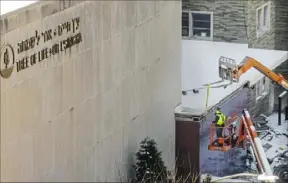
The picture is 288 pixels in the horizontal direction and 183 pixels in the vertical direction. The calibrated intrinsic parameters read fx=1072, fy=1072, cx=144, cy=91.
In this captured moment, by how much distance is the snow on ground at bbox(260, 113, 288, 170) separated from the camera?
46.9 feet

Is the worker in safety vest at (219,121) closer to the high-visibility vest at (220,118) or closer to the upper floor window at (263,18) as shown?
the high-visibility vest at (220,118)

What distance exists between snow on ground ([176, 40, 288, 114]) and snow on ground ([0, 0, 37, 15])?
4.76m

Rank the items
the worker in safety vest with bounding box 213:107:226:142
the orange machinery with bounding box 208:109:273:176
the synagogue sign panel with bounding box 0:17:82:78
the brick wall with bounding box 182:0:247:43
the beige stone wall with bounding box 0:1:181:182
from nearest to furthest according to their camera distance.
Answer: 1. the synagogue sign panel with bounding box 0:17:82:78
2. the beige stone wall with bounding box 0:1:181:182
3. the orange machinery with bounding box 208:109:273:176
4. the worker in safety vest with bounding box 213:107:226:142
5. the brick wall with bounding box 182:0:247:43

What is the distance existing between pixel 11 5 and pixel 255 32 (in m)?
5.23

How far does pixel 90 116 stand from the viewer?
38.8ft

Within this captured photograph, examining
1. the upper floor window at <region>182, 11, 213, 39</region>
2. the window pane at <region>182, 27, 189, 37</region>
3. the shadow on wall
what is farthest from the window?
the window pane at <region>182, 27, 189, 37</region>

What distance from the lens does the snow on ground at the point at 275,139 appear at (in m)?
14.3

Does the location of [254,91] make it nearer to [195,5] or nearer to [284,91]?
[284,91]

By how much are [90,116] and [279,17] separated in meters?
3.76

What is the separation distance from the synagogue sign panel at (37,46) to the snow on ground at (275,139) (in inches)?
154

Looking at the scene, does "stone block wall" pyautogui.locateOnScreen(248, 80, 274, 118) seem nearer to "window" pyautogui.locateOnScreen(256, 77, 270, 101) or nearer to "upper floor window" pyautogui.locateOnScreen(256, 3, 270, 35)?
"window" pyautogui.locateOnScreen(256, 77, 270, 101)

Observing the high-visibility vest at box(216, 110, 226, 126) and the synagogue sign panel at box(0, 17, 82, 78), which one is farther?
the high-visibility vest at box(216, 110, 226, 126)

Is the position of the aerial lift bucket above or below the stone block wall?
above

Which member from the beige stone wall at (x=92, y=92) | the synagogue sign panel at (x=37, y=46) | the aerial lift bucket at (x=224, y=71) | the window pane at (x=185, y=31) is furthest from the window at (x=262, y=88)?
the synagogue sign panel at (x=37, y=46)
